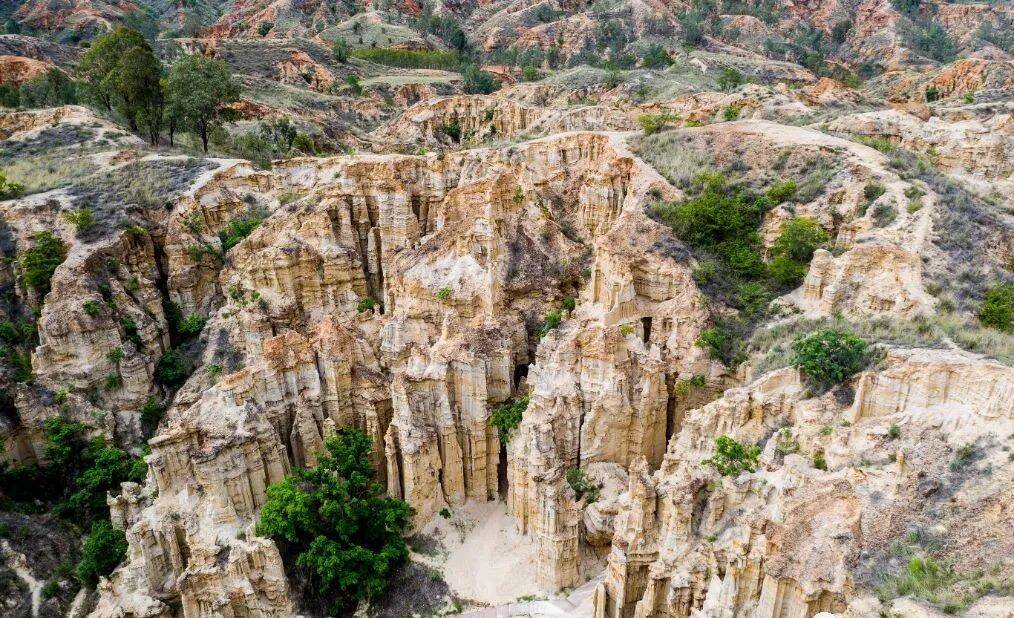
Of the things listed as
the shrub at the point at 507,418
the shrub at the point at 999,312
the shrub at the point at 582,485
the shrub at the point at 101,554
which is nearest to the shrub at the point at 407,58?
the shrub at the point at 507,418

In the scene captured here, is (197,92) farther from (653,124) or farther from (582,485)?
(582,485)

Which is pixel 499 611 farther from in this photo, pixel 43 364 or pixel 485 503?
pixel 43 364

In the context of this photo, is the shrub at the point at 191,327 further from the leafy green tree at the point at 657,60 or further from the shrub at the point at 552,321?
the leafy green tree at the point at 657,60

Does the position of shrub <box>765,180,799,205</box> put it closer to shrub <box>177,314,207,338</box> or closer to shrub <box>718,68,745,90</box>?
shrub <box>177,314,207,338</box>

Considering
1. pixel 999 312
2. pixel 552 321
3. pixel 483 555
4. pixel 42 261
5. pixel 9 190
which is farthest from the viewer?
pixel 9 190

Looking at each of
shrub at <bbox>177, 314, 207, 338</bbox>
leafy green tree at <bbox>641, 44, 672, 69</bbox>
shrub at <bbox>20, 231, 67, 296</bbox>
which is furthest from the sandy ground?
leafy green tree at <bbox>641, 44, 672, 69</bbox>

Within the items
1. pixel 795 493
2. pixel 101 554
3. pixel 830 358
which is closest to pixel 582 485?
pixel 795 493
